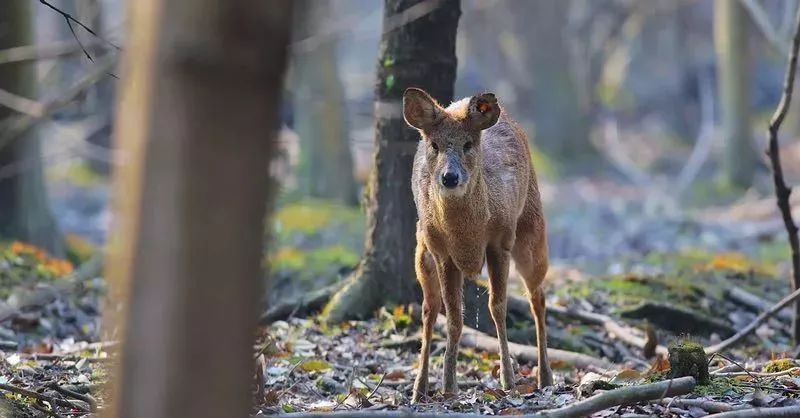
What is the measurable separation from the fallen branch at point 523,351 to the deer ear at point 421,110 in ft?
6.53

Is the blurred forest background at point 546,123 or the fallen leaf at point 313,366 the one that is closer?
the fallen leaf at point 313,366

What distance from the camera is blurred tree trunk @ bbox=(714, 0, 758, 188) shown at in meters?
23.8

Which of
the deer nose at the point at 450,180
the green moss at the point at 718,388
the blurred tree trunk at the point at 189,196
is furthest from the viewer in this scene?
the deer nose at the point at 450,180

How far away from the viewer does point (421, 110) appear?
746 cm

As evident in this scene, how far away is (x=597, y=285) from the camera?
37.9 ft

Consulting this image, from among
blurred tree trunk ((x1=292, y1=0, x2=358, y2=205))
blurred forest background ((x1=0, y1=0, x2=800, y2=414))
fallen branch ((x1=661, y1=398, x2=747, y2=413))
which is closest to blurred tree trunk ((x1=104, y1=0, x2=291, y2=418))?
blurred forest background ((x1=0, y1=0, x2=800, y2=414))

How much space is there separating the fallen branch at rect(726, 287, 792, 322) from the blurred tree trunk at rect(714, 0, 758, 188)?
1318cm

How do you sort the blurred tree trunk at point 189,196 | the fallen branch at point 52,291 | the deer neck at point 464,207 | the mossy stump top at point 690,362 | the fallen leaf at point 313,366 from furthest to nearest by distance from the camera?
the fallen leaf at point 313,366
the deer neck at point 464,207
the mossy stump top at point 690,362
the fallen branch at point 52,291
the blurred tree trunk at point 189,196

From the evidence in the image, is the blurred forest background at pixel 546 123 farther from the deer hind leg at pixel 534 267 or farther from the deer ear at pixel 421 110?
the deer hind leg at pixel 534 267

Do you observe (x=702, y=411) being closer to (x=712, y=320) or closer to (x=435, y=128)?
(x=435, y=128)

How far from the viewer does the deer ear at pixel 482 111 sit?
7.39 meters

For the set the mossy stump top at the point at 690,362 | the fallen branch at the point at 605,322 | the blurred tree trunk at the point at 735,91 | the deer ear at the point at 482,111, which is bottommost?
the fallen branch at the point at 605,322

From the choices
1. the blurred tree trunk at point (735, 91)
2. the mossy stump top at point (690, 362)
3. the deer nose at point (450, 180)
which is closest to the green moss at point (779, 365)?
the mossy stump top at point (690, 362)

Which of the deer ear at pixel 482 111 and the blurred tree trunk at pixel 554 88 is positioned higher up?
the blurred tree trunk at pixel 554 88
